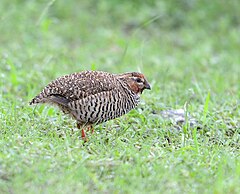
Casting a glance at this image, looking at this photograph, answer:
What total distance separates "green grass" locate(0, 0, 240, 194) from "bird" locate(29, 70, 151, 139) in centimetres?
22

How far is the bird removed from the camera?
21.9 feet

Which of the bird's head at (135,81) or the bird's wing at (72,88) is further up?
the bird's wing at (72,88)

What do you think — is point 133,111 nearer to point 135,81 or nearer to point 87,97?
point 135,81

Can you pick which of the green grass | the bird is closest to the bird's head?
the bird

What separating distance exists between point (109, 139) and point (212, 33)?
747cm

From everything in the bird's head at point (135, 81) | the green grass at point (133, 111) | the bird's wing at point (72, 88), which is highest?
the bird's wing at point (72, 88)

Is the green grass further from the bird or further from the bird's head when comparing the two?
the bird's head

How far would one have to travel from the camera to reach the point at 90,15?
44.8 feet

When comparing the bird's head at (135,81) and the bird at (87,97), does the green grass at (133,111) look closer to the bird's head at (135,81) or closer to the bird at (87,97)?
the bird at (87,97)

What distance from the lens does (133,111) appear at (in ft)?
25.4

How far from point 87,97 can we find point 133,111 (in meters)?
1.21

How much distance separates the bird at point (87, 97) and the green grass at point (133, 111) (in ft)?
0.73

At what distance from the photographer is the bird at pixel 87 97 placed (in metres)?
6.66

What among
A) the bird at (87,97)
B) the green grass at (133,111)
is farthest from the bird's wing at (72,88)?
the green grass at (133,111)
